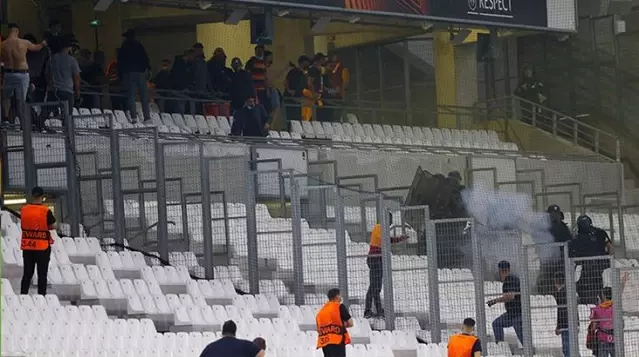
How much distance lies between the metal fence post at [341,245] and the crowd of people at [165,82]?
12.1ft

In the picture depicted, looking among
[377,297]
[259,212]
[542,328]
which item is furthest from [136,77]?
[542,328]

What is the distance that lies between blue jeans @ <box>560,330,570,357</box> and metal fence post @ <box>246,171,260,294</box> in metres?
3.52

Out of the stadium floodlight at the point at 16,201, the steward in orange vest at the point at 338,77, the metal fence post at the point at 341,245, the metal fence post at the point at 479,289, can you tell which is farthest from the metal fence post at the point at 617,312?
the steward in orange vest at the point at 338,77

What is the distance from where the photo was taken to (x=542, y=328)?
58.5ft

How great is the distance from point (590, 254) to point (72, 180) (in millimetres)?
6309

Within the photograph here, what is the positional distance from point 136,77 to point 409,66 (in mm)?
10812

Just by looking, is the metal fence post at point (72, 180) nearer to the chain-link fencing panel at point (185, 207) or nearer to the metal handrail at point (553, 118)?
the chain-link fencing panel at point (185, 207)

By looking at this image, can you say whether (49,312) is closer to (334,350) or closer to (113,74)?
(334,350)

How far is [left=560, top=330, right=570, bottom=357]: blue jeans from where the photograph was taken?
17203mm

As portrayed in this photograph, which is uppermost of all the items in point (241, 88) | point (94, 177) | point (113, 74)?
point (113, 74)

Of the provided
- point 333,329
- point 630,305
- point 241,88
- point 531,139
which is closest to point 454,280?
point 630,305

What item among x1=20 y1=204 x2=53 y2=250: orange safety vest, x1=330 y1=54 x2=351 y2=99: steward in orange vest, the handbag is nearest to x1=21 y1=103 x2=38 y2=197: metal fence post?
x1=20 y1=204 x2=53 y2=250: orange safety vest

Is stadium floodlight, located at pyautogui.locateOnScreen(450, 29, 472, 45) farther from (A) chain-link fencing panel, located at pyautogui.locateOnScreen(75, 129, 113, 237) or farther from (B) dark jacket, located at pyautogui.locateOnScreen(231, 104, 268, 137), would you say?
(A) chain-link fencing panel, located at pyautogui.locateOnScreen(75, 129, 113, 237)

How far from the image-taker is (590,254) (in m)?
20.2
